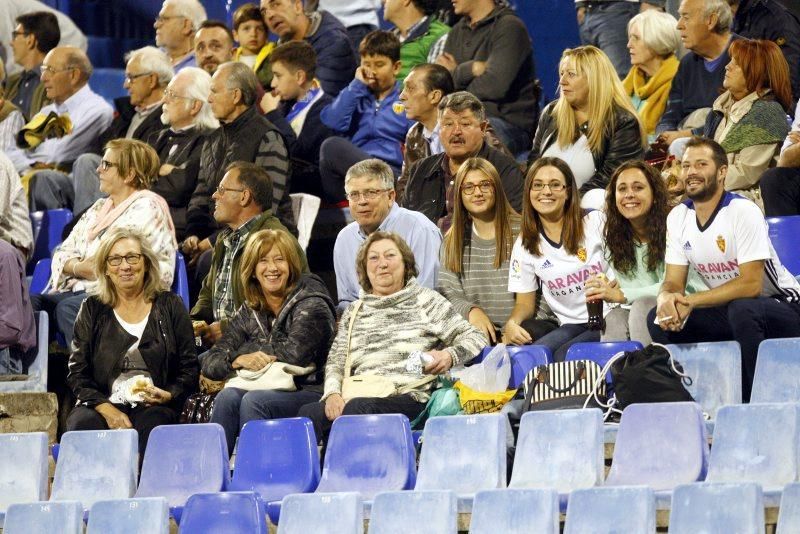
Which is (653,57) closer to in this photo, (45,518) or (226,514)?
(226,514)

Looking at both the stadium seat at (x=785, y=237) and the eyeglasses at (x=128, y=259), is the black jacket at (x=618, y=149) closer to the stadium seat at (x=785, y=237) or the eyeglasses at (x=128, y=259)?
the stadium seat at (x=785, y=237)

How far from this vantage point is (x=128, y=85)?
880 cm

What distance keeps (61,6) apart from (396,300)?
5.14 meters

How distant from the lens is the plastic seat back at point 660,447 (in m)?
5.05

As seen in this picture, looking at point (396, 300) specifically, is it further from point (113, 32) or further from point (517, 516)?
point (113, 32)

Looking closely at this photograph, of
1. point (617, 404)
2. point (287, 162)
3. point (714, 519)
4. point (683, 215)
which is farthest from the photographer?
point (287, 162)

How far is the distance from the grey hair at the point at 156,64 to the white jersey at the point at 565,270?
2988mm

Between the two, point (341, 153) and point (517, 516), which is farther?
point (341, 153)

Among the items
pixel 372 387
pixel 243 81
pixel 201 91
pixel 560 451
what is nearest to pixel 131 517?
pixel 372 387

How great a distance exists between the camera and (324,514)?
4.90m

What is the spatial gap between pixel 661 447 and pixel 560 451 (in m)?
0.33

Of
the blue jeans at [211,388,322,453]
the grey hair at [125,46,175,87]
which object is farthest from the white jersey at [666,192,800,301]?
the grey hair at [125,46,175,87]

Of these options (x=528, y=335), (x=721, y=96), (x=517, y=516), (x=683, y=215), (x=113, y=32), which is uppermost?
Answer: (x=113, y=32)

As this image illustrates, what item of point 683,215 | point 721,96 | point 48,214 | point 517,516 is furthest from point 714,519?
point 48,214
